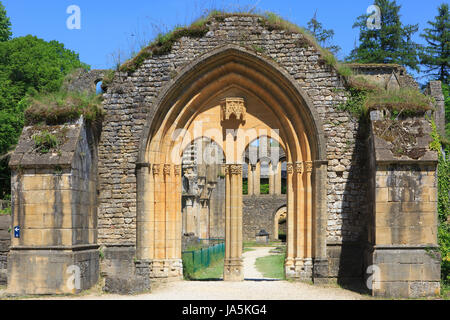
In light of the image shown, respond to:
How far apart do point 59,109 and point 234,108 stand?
13.3 ft

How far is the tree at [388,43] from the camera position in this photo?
33.5 meters

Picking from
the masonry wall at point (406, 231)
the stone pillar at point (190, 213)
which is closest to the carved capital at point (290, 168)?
the masonry wall at point (406, 231)

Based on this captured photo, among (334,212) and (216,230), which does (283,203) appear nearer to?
(216,230)

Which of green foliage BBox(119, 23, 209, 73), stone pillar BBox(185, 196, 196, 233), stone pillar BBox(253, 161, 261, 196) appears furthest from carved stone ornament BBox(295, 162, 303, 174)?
stone pillar BBox(253, 161, 261, 196)

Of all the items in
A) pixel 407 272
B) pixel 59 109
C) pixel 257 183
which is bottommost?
pixel 407 272

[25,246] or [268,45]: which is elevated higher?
[268,45]

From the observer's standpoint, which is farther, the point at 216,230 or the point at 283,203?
the point at 283,203

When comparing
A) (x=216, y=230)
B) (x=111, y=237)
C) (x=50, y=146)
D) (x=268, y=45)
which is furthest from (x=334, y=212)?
(x=216, y=230)

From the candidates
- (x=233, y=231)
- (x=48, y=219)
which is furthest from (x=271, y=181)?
(x=48, y=219)

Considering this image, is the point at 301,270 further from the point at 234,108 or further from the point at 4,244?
the point at 4,244

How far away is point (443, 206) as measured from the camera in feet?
39.8

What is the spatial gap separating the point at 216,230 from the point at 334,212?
22.8 m

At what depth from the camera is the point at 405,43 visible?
34.1 metres

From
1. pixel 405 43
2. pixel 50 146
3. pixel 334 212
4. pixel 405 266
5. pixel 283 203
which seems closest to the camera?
pixel 405 266
